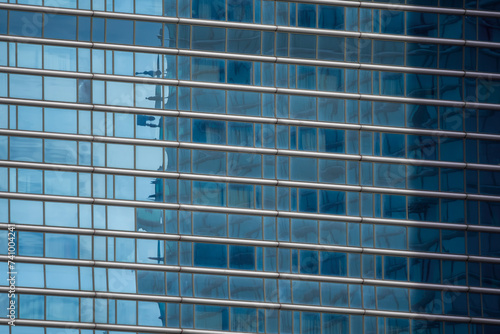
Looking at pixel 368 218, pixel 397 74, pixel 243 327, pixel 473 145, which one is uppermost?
pixel 397 74

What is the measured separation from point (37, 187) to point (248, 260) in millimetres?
11603

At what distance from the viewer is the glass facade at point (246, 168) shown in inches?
2312

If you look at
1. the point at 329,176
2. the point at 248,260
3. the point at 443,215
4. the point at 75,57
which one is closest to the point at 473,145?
the point at 443,215

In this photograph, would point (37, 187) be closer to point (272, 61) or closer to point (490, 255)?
point (272, 61)

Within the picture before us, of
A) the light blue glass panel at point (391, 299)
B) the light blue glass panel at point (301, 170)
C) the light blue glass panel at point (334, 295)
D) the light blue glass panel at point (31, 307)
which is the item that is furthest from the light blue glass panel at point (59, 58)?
the light blue glass panel at point (391, 299)

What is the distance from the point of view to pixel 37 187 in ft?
193

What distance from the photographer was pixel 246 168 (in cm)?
6025

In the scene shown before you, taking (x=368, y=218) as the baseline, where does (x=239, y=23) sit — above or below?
above

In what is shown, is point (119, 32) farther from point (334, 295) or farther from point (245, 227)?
point (334, 295)

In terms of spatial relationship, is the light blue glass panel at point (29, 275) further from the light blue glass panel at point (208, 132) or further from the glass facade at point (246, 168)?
the light blue glass panel at point (208, 132)

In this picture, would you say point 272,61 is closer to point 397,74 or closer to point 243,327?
point 397,74

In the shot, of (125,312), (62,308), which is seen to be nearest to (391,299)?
(125,312)

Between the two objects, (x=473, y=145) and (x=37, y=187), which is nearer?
(x=37, y=187)

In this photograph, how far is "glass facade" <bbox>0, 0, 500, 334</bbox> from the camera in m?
58.7
